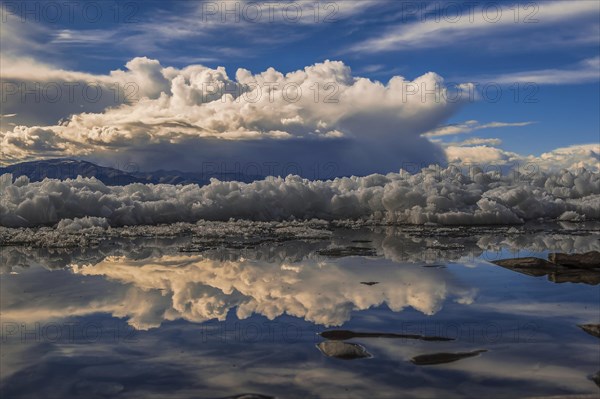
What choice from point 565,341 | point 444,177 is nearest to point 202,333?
point 565,341

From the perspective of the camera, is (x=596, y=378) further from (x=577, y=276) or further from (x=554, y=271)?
(x=554, y=271)

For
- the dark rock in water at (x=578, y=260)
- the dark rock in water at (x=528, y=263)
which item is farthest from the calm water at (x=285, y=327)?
the dark rock in water at (x=578, y=260)

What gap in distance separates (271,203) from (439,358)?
2053cm

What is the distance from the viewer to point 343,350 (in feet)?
19.0

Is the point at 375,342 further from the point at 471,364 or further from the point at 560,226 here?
the point at 560,226

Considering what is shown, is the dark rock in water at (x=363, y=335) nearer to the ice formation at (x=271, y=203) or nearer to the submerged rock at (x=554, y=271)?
the submerged rock at (x=554, y=271)

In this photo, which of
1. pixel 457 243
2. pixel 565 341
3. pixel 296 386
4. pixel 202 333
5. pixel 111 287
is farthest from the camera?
pixel 457 243

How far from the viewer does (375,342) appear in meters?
6.16

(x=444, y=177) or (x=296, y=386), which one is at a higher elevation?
(x=444, y=177)

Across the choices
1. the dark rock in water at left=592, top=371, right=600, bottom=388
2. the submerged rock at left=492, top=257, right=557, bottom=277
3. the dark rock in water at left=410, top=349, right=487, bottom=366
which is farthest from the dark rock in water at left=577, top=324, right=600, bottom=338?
the submerged rock at left=492, top=257, right=557, bottom=277

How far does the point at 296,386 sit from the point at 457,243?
12203 mm

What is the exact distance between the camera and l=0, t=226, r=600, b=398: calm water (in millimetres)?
4980

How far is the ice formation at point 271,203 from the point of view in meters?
21.7

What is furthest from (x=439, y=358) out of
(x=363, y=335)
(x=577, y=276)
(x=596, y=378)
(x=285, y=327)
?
(x=577, y=276)
